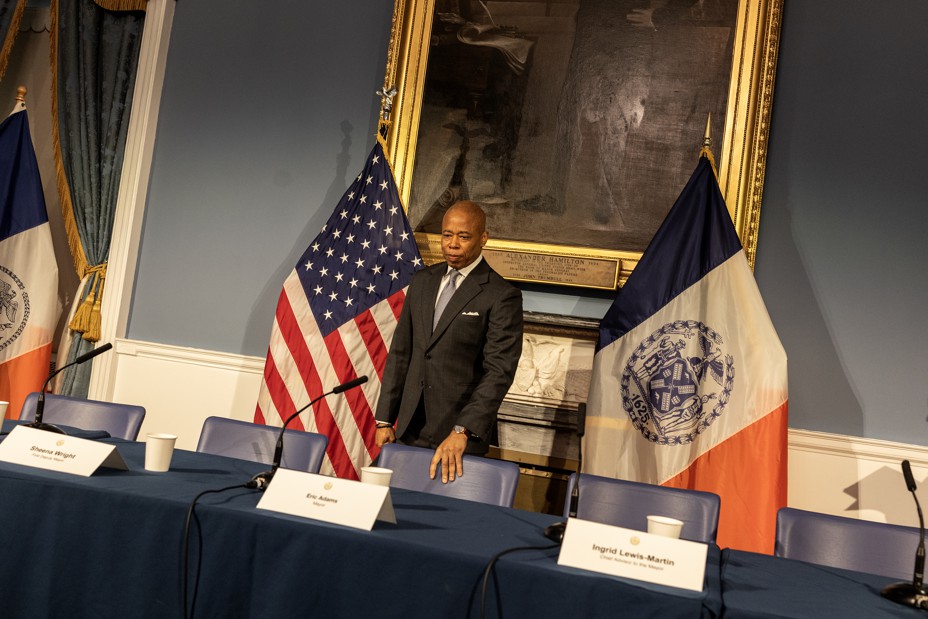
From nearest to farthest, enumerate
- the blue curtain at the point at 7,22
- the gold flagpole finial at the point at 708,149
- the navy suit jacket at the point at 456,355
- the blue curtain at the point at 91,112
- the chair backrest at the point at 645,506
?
the chair backrest at the point at 645,506 < the navy suit jacket at the point at 456,355 < the gold flagpole finial at the point at 708,149 < the blue curtain at the point at 91,112 < the blue curtain at the point at 7,22

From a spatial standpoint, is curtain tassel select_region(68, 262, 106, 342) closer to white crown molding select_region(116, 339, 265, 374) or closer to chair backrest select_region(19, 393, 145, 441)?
white crown molding select_region(116, 339, 265, 374)

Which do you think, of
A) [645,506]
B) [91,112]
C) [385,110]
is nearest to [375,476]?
[645,506]

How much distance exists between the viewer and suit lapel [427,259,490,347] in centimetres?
356

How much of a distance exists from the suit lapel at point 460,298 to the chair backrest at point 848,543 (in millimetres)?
1490

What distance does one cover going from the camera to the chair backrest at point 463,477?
286cm

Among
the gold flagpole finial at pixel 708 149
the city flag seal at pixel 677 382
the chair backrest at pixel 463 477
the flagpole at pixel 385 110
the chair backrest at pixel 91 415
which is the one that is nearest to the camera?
the chair backrest at pixel 463 477

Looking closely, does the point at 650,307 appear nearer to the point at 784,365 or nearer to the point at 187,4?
the point at 784,365

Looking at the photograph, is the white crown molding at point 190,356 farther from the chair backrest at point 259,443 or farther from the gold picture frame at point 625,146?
the chair backrest at point 259,443

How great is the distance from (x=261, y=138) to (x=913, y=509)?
4061 mm

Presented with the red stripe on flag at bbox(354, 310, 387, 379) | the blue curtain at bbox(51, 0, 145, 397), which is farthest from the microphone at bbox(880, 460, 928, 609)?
the blue curtain at bbox(51, 0, 145, 397)

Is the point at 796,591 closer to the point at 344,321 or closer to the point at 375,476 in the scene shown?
the point at 375,476

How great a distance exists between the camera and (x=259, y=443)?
3.22m

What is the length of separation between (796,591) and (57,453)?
1845mm

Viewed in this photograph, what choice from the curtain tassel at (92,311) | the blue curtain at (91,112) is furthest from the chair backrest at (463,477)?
the blue curtain at (91,112)
